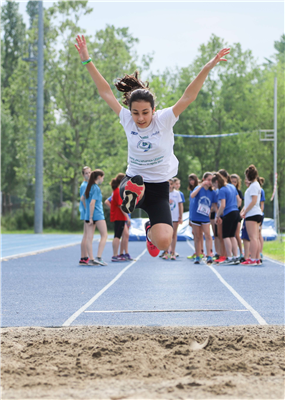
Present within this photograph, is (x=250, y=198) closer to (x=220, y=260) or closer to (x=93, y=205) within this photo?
(x=220, y=260)

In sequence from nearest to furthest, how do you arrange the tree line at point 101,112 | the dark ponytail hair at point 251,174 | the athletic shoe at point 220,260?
the dark ponytail hair at point 251,174
the athletic shoe at point 220,260
the tree line at point 101,112

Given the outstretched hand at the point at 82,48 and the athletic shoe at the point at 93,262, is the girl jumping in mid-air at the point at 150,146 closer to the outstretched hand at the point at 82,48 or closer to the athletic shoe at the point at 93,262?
the outstretched hand at the point at 82,48

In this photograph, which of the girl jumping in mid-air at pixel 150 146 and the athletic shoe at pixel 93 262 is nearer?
the girl jumping in mid-air at pixel 150 146

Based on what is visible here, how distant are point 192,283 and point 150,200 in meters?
3.12

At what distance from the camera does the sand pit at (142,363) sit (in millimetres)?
2758

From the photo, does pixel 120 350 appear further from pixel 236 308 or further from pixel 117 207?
pixel 117 207

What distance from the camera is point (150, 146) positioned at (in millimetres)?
4707

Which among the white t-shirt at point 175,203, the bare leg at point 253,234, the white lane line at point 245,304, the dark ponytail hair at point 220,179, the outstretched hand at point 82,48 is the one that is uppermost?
the outstretched hand at point 82,48

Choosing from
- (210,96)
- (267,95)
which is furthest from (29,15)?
(267,95)

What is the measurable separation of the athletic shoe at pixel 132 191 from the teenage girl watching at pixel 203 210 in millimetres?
6035

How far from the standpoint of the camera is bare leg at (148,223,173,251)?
4.81m

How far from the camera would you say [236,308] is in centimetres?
559

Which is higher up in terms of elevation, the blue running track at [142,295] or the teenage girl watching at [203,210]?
the teenage girl watching at [203,210]

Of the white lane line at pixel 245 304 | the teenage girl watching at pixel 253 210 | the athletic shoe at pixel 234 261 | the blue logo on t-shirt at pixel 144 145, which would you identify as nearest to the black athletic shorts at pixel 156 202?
the blue logo on t-shirt at pixel 144 145
